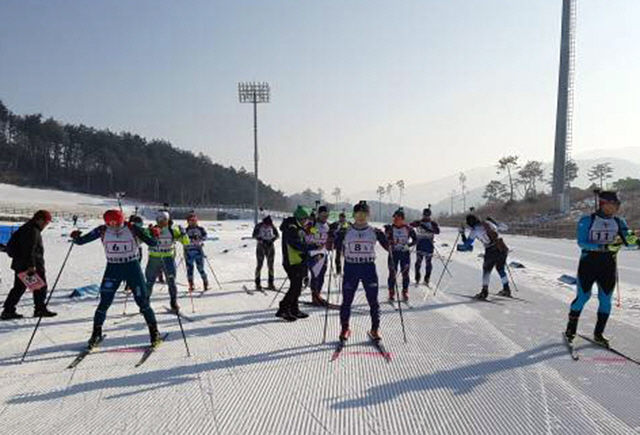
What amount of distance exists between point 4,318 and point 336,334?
577 cm

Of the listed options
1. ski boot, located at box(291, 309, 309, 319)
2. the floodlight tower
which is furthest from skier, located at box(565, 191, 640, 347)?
the floodlight tower

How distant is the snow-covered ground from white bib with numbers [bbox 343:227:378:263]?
4.02 feet

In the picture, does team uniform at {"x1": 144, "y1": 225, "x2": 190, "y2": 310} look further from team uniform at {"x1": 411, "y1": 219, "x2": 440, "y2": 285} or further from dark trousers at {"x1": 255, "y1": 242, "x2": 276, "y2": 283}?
team uniform at {"x1": 411, "y1": 219, "x2": 440, "y2": 285}

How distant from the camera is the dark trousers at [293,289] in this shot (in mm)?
7812

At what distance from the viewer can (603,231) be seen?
19.7 feet

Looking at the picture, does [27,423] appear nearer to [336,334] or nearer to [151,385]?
[151,385]

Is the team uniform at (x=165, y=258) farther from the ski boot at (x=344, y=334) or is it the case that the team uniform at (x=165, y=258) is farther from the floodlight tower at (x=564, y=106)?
the floodlight tower at (x=564, y=106)

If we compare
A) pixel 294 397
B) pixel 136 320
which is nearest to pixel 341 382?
pixel 294 397

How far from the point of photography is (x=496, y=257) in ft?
32.6

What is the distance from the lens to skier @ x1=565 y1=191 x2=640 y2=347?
19.7 feet

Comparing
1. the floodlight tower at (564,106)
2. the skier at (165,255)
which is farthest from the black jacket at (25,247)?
the floodlight tower at (564,106)

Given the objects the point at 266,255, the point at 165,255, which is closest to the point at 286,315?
the point at 165,255

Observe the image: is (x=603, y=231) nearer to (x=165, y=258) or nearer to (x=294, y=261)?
(x=294, y=261)

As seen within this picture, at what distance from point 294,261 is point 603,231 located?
4759 mm
